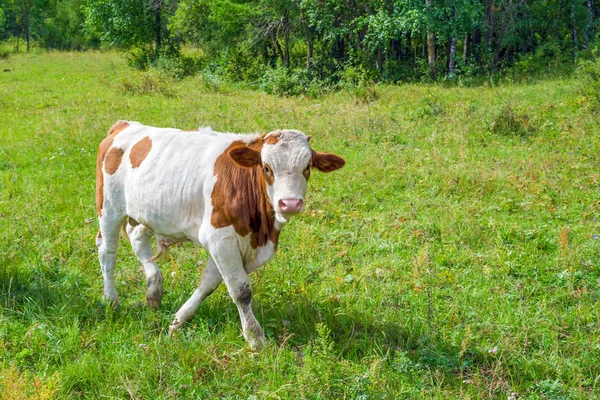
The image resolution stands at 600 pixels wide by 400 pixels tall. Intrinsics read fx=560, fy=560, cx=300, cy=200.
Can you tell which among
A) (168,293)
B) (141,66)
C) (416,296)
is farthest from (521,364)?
(141,66)

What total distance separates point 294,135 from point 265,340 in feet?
5.14

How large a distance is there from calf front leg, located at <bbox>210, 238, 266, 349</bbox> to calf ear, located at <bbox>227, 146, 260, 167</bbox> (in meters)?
0.59

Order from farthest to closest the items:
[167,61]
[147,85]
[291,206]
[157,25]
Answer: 1. [157,25]
2. [167,61]
3. [147,85]
4. [291,206]

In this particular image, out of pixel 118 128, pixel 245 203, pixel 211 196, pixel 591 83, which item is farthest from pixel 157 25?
pixel 245 203

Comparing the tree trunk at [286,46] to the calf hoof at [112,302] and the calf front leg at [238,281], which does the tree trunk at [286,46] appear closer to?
the calf hoof at [112,302]

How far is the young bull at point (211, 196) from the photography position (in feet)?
13.3

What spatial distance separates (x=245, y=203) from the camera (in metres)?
4.29

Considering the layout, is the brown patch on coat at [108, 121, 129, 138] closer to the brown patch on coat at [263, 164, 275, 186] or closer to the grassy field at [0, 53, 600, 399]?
the grassy field at [0, 53, 600, 399]

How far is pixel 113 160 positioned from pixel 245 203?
1531mm

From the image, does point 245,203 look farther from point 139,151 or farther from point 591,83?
point 591,83

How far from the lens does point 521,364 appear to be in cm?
399

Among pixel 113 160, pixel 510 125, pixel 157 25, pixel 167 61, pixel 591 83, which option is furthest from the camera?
pixel 157 25

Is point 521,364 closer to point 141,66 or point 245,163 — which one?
point 245,163

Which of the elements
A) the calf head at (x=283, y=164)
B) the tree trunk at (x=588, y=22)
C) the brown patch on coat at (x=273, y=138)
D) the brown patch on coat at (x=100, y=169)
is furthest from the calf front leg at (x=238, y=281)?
the tree trunk at (x=588, y=22)
